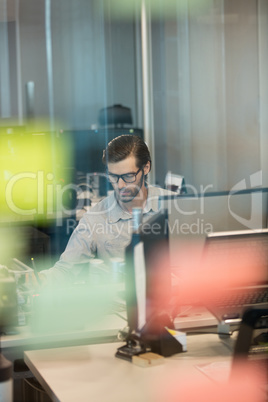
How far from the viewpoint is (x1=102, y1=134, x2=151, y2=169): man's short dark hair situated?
3.10 metres

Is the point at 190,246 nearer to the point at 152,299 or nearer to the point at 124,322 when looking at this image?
the point at 124,322

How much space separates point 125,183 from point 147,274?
1289mm

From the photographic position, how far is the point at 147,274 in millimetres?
1811

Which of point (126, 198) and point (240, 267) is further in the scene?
point (126, 198)

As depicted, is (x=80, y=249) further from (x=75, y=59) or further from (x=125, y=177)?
(x=75, y=59)

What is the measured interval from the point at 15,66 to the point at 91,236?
4.29 metres

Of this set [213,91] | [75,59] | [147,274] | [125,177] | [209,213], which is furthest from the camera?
[75,59]

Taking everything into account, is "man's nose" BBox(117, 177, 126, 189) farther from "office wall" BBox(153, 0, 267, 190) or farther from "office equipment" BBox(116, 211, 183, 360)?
"office wall" BBox(153, 0, 267, 190)

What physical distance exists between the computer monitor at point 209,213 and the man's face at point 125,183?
42 cm

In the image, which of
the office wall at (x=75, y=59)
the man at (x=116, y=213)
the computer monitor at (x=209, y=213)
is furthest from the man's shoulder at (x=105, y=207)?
the office wall at (x=75, y=59)

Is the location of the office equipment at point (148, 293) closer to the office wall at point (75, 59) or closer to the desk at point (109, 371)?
the desk at point (109, 371)

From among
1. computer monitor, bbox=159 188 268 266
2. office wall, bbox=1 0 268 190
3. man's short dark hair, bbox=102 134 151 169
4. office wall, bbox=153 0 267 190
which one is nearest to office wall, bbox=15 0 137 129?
office wall, bbox=1 0 268 190

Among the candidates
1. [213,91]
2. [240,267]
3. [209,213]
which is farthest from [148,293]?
[213,91]

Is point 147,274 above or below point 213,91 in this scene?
below
